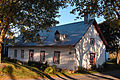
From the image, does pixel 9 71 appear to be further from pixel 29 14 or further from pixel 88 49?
pixel 88 49

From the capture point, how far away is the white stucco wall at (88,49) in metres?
18.2

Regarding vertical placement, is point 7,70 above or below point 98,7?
below

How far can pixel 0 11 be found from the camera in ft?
37.4

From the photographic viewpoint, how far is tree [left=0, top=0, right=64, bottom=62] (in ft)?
39.6

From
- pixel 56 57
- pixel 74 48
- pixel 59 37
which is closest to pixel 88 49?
pixel 74 48

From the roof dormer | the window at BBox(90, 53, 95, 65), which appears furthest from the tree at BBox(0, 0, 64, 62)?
the window at BBox(90, 53, 95, 65)

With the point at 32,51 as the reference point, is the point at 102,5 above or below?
above

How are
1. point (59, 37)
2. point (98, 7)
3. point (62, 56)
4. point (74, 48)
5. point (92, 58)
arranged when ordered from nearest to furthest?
point (98, 7) → point (74, 48) → point (62, 56) → point (59, 37) → point (92, 58)

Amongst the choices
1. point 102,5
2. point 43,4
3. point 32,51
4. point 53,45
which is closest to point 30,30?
point 43,4

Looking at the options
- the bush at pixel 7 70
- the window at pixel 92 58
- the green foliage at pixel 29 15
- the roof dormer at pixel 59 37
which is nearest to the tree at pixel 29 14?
the green foliage at pixel 29 15

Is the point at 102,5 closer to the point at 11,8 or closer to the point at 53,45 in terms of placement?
the point at 11,8

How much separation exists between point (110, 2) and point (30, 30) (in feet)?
26.5

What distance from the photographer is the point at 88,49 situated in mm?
19625

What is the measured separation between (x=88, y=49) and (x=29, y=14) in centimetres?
1058
